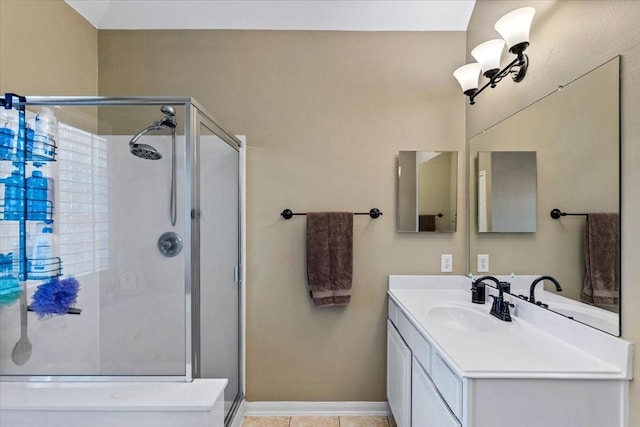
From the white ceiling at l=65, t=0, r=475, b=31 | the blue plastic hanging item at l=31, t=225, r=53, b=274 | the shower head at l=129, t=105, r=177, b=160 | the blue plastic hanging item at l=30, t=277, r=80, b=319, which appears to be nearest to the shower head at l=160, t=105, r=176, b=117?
the shower head at l=129, t=105, r=177, b=160

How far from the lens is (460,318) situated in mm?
1732

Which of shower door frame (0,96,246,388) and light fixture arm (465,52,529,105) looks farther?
light fixture arm (465,52,529,105)

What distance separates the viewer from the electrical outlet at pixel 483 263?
194 centimetres

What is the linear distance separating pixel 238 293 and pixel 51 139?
132 cm

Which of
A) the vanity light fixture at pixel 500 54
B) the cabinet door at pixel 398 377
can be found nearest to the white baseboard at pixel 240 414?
the cabinet door at pixel 398 377

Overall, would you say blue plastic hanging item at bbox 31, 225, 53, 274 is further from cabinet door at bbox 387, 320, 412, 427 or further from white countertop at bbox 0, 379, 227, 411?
cabinet door at bbox 387, 320, 412, 427

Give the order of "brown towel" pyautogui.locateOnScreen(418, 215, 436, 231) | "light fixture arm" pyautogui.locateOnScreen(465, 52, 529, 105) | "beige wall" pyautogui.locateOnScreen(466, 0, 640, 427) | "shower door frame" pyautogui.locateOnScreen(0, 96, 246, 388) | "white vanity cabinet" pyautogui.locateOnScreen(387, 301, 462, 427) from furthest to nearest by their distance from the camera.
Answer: "brown towel" pyautogui.locateOnScreen(418, 215, 436, 231) → "light fixture arm" pyautogui.locateOnScreen(465, 52, 529, 105) → "shower door frame" pyautogui.locateOnScreen(0, 96, 246, 388) → "white vanity cabinet" pyautogui.locateOnScreen(387, 301, 462, 427) → "beige wall" pyautogui.locateOnScreen(466, 0, 640, 427)

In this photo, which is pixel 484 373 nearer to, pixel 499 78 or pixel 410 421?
pixel 410 421

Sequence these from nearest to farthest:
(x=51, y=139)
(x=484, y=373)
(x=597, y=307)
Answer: (x=484, y=373) → (x=597, y=307) → (x=51, y=139)

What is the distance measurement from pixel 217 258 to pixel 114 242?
1.75 ft

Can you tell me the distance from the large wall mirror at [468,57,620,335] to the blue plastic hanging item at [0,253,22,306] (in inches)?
94.5

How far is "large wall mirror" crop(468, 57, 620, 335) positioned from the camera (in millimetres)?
1107

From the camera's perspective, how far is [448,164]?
7.06 feet

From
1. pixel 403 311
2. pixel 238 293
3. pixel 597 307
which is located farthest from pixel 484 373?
pixel 238 293
